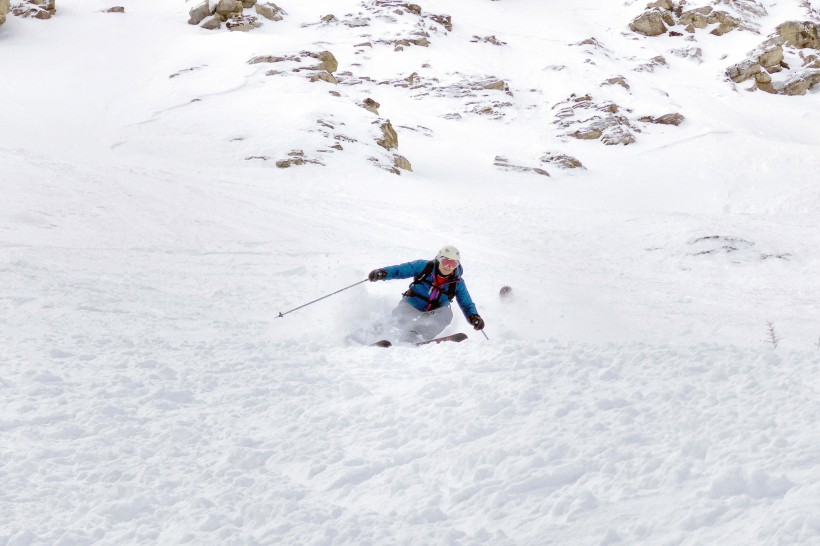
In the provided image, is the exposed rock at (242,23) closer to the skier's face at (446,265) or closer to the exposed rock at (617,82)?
the exposed rock at (617,82)

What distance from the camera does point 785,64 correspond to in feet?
148

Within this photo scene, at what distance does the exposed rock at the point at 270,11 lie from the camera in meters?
47.7

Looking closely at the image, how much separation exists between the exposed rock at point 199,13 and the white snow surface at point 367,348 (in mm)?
16145

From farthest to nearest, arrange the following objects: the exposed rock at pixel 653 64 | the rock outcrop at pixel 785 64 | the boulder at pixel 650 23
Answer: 1. the boulder at pixel 650 23
2. the exposed rock at pixel 653 64
3. the rock outcrop at pixel 785 64

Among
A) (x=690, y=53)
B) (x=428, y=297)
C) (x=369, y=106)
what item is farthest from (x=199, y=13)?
A: (x=428, y=297)

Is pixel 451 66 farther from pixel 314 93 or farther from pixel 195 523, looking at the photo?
pixel 195 523

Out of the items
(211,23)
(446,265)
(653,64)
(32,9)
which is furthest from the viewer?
(653,64)

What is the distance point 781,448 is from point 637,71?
44887 millimetres

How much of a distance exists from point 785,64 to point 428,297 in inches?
1836

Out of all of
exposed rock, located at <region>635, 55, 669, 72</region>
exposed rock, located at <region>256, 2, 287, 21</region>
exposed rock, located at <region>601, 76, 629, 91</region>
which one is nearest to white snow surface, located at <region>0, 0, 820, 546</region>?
exposed rock, located at <region>601, 76, 629, 91</region>

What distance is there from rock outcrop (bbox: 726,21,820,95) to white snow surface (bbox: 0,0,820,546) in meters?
16.2

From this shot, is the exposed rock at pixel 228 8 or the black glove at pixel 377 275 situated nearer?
the black glove at pixel 377 275

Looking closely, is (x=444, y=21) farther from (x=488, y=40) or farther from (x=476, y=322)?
(x=476, y=322)

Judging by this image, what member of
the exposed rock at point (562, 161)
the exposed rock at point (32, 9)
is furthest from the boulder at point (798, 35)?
the exposed rock at point (32, 9)
